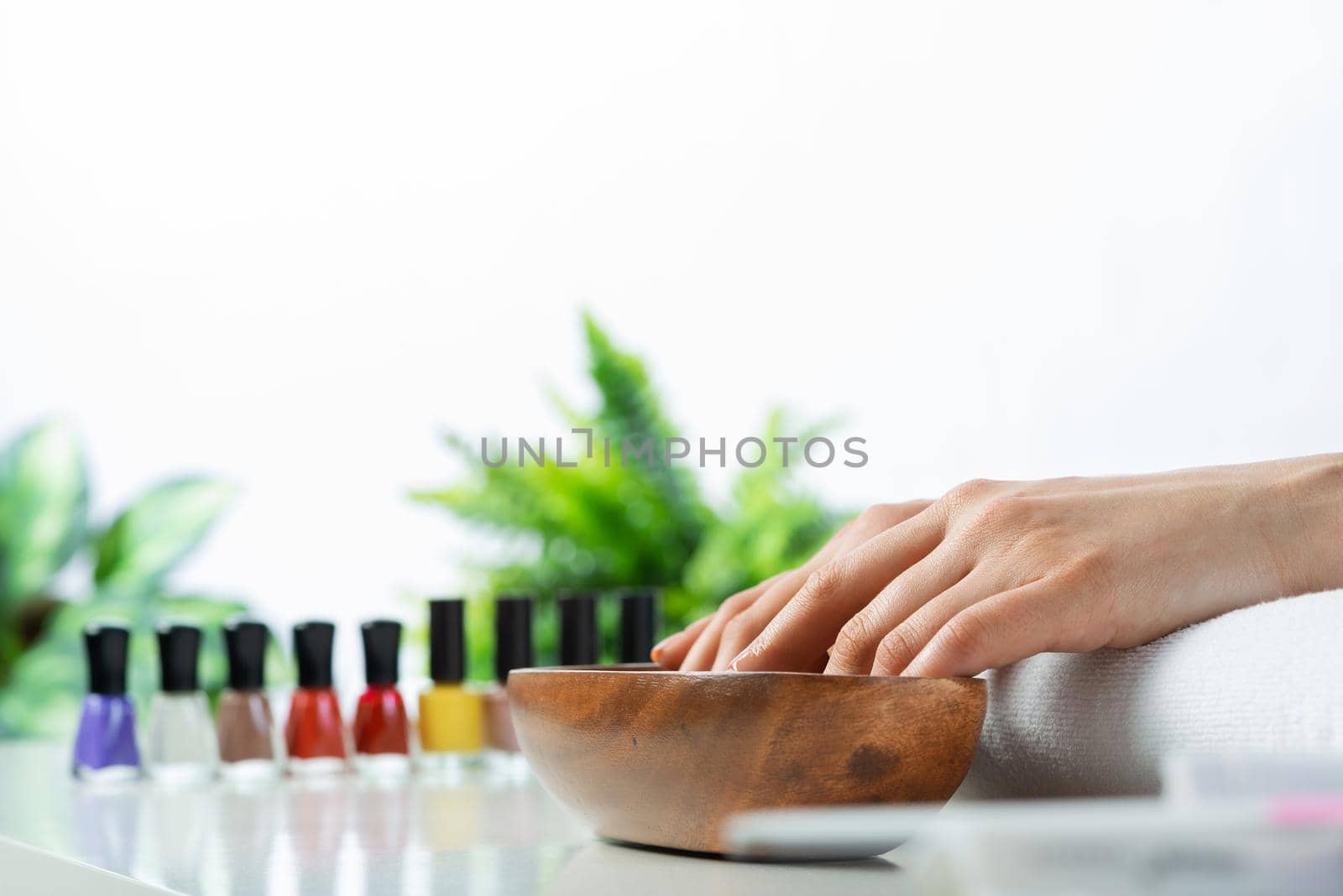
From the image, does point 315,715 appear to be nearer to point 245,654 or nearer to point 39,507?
point 245,654

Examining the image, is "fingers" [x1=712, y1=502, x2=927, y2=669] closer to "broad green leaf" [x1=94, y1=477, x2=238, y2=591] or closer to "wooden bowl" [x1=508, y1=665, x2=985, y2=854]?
"wooden bowl" [x1=508, y1=665, x2=985, y2=854]

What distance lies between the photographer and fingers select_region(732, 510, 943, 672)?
50cm

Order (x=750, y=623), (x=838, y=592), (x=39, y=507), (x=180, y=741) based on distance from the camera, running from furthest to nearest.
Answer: (x=39, y=507)
(x=180, y=741)
(x=750, y=623)
(x=838, y=592)

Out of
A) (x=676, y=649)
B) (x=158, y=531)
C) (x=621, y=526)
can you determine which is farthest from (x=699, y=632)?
(x=158, y=531)

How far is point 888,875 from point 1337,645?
0.50 feet

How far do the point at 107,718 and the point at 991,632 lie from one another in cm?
75

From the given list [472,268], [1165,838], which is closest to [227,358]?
[472,268]

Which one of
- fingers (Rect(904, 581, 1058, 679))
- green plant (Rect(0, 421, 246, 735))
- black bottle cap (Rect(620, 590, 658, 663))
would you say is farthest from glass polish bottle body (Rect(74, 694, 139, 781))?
green plant (Rect(0, 421, 246, 735))

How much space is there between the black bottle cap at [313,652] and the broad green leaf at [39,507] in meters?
1.93

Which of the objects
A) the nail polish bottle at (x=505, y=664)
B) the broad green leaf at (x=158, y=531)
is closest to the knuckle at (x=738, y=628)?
the nail polish bottle at (x=505, y=664)

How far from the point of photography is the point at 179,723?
0.94 meters

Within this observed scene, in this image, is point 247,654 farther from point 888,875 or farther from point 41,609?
point 41,609

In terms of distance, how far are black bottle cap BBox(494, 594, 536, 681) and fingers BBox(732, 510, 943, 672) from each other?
1.68 feet

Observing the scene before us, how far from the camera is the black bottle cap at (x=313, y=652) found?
37.9 inches
